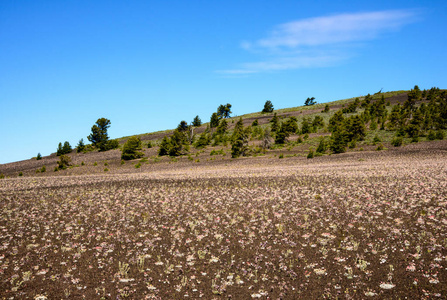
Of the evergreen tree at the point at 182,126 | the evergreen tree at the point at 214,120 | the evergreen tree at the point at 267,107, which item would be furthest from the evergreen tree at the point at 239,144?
the evergreen tree at the point at 267,107

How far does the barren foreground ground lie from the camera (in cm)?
753

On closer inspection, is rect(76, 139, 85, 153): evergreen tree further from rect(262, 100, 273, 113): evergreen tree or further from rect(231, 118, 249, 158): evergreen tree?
rect(262, 100, 273, 113): evergreen tree

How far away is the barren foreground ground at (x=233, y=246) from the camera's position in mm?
7531

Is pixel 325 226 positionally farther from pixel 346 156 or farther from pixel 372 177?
pixel 346 156

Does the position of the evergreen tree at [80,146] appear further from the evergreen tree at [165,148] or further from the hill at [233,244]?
the hill at [233,244]

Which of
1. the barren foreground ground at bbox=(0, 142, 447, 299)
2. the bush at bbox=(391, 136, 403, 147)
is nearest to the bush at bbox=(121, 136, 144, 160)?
the barren foreground ground at bbox=(0, 142, 447, 299)

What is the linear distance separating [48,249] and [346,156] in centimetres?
4418

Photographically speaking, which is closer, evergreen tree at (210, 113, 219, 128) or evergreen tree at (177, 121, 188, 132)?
evergreen tree at (177, 121, 188, 132)

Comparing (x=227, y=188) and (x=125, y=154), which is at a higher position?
(x=125, y=154)

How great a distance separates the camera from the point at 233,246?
10344mm

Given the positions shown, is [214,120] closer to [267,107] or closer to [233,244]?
[267,107]

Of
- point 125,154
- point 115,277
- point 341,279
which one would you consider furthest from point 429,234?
point 125,154

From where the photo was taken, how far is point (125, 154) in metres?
61.9

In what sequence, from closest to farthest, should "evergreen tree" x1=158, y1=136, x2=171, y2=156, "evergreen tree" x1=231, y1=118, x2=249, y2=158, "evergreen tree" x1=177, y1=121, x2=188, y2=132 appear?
"evergreen tree" x1=231, y1=118, x2=249, y2=158, "evergreen tree" x1=158, y1=136, x2=171, y2=156, "evergreen tree" x1=177, y1=121, x2=188, y2=132
